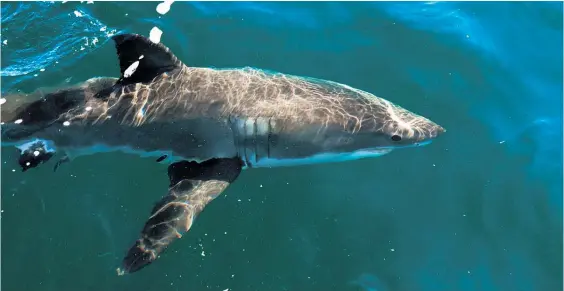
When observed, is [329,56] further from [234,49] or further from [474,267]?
[474,267]

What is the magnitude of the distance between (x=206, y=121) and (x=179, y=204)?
0.99m

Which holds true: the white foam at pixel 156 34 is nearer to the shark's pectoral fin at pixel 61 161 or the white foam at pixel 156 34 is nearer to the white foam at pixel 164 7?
the white foam at pixel 164 7

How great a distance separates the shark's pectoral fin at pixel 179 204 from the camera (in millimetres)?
5152

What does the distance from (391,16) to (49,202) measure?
613 cm

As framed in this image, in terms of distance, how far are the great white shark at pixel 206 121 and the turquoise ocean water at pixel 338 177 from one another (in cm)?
50

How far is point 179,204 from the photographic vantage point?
219 inches

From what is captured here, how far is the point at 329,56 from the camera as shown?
8.84 metres

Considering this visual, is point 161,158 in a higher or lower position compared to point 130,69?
lower

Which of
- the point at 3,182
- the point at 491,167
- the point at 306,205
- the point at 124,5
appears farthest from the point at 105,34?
the point at 491,167

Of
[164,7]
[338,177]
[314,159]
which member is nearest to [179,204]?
[314,159]

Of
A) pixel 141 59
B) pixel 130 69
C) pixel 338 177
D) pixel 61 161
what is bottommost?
pixel 338 177

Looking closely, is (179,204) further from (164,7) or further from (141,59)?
(164,7)

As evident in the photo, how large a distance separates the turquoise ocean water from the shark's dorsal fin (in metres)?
0.97

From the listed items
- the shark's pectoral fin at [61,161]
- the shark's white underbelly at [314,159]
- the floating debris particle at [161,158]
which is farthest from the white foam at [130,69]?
the shark's white underbelly at [314,159]
